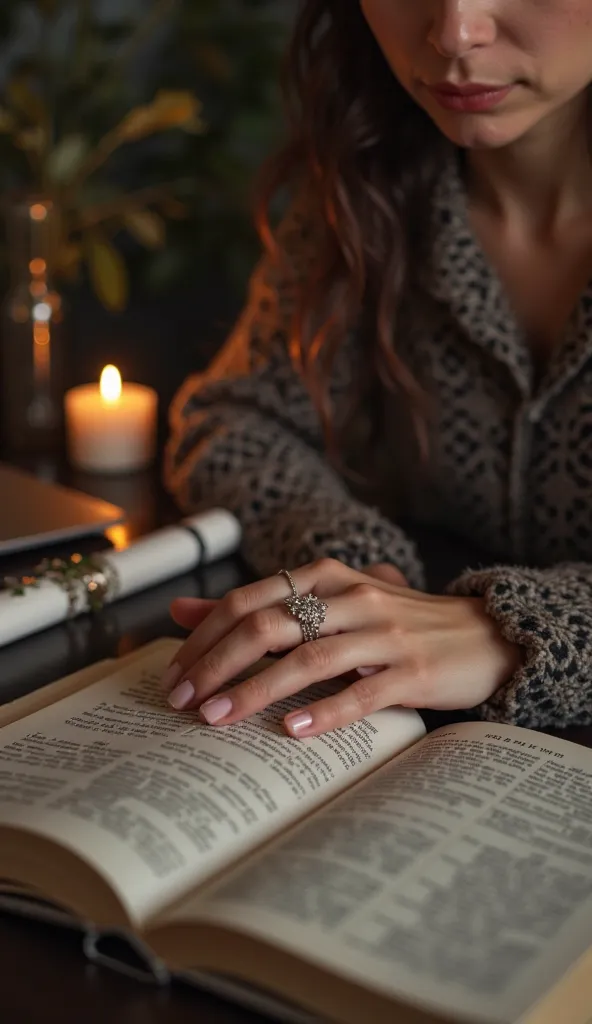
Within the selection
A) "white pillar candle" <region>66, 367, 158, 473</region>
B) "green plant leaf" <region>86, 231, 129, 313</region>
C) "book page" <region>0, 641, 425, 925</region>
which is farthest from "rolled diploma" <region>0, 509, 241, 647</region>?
"green plant leaf" <region>86, 231, 129, 313</region>

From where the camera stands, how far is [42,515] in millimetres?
996

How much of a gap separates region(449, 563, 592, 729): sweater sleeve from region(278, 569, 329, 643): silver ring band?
11cm

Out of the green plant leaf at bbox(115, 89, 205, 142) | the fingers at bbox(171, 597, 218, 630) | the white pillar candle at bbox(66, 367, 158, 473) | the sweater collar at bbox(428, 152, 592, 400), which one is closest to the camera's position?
the fingers at bbox(171, 597, 218, 630)

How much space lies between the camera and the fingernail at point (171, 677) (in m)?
0.74

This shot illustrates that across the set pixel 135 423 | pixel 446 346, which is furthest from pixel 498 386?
pixel 135 423

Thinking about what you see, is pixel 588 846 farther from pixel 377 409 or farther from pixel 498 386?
pixel 377 409

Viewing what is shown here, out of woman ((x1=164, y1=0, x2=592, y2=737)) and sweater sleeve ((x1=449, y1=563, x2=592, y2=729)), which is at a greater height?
woman ((x1=164, y1=0, x2=592, y2=737))

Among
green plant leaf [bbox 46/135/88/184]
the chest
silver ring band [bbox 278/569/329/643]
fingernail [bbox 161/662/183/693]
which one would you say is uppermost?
green plant leaf [bbox 46/135/88/184]

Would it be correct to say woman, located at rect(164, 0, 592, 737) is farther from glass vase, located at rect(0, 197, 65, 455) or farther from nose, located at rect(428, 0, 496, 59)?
glass vase, located at rect(0, 197, 65, 455)

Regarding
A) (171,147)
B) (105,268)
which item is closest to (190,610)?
(105,268)

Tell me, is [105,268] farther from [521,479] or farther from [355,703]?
[355,703]

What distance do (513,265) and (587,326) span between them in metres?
0.16

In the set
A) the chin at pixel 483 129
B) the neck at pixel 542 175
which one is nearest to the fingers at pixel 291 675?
the chin at pixel 483 129

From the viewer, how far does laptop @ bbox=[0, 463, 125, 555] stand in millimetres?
956
